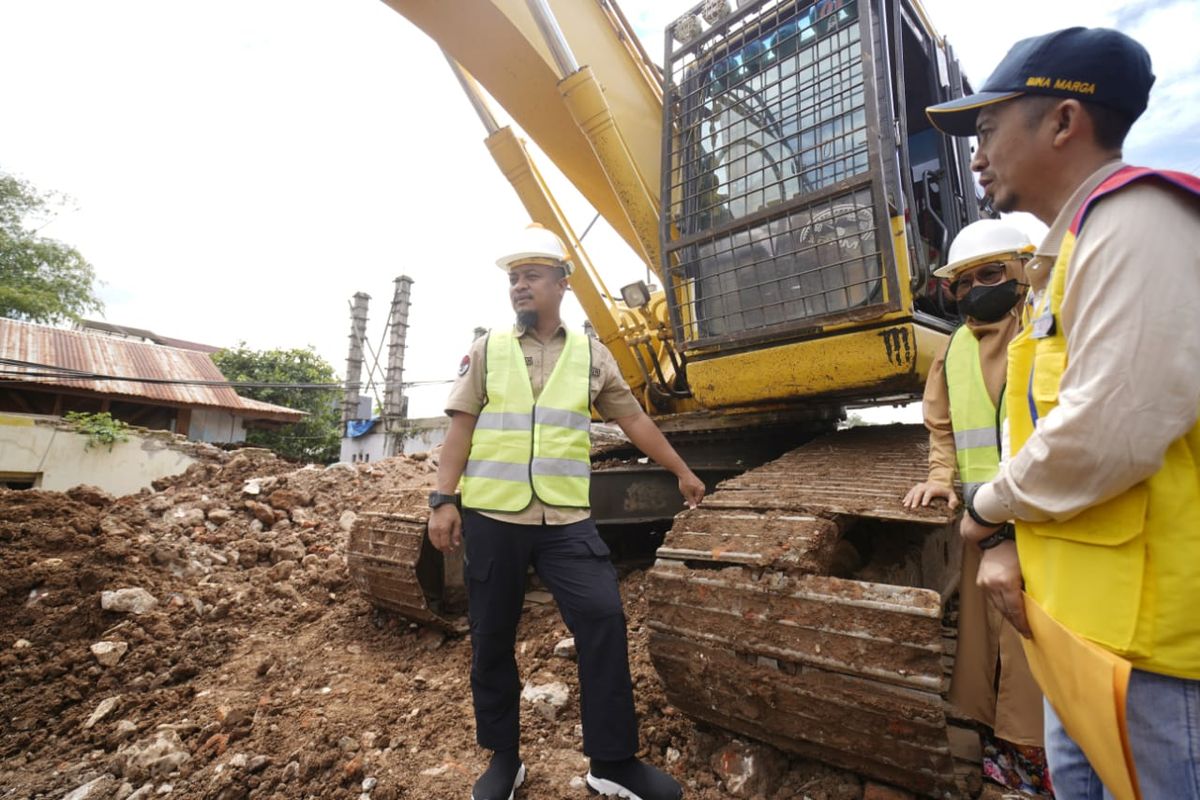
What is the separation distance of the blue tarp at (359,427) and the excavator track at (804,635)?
2028cm

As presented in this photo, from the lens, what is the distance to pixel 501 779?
1.97 meters

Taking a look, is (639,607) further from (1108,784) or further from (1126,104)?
(1126,104)

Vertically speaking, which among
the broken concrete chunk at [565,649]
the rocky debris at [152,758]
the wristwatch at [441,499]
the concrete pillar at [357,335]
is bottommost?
the rocky debris at [152,758]

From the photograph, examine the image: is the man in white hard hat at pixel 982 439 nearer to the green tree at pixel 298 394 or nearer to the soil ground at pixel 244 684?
the soil ground at pixel 244 684

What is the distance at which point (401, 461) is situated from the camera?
8.48m

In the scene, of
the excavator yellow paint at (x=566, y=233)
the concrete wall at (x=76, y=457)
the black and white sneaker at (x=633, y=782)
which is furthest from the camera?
the concrete wall at (x=76, y=457)

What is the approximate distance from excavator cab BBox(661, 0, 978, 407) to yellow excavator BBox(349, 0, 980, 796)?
0.01 m

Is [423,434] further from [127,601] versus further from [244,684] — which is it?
[244,684]

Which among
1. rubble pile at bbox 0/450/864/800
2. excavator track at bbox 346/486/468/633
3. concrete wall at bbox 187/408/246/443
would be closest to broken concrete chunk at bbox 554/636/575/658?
rubble pile at bbox 0/450/864/800

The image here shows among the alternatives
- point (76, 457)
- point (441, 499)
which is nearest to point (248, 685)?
point (441, 499)

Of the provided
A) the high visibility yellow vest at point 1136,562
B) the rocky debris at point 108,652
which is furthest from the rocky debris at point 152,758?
the high visibility yellow vest at point 1136,562

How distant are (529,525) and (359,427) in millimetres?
20605

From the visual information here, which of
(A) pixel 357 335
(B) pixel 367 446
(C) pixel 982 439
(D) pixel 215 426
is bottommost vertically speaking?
(C) pixel 982 439

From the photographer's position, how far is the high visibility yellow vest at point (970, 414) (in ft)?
7.04
